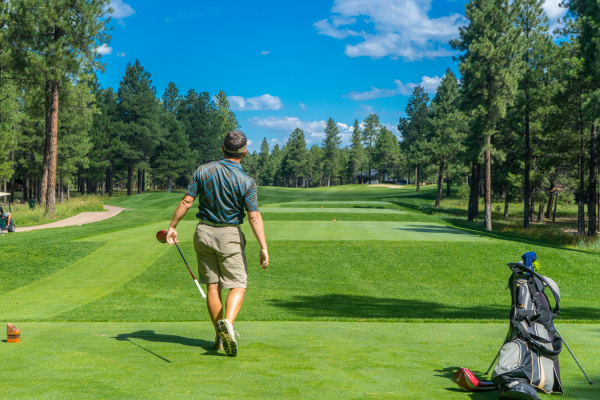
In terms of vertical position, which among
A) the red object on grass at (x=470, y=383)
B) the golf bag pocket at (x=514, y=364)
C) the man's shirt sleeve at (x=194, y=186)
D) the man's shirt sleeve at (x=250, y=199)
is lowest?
the red object on grass at (x=470, y=383)

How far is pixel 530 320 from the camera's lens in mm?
4195

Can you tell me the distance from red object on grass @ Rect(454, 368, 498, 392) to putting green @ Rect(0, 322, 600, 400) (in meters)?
0.06

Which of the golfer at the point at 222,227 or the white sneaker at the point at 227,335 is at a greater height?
the golfer at the point at 222,227

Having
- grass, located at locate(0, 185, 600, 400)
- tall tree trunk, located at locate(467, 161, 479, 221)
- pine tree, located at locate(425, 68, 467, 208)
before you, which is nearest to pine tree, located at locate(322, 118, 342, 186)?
pine tree, located at locate(425, 68, 467, 208)

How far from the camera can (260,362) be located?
4.73 metres

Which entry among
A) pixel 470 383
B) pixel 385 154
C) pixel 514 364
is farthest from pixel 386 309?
pixel 385 154

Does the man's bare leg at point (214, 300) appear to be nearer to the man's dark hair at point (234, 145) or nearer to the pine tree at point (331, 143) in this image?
the man's dark hair at point (234, 145)

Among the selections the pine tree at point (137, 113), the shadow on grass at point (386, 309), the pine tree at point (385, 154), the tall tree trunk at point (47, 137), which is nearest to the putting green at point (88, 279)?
the shadow on grass at point (386, 309)

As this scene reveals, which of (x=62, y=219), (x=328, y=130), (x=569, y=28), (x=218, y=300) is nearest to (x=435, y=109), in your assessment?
(x=569, y=28)

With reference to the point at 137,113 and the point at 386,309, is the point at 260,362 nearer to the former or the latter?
the point at 386,309

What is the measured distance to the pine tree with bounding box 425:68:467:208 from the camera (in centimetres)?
5453

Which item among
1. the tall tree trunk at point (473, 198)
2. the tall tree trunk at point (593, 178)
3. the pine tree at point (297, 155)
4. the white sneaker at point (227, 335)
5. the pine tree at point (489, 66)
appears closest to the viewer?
the white sneaker at point (227, 335)

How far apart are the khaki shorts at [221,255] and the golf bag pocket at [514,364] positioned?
269 cm

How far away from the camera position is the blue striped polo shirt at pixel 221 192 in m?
5.17
